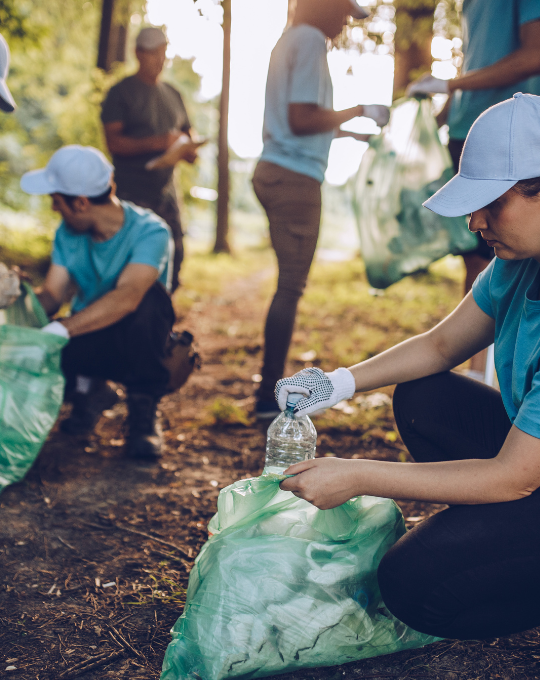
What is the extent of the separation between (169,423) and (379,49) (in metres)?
6.73

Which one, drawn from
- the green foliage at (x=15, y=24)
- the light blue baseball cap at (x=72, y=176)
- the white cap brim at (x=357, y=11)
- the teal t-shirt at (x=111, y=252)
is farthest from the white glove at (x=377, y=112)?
the green foliage at (x=15, y=24)

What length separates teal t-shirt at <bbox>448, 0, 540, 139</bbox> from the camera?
99.0 inches

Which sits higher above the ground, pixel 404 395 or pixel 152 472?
pixel 404 395

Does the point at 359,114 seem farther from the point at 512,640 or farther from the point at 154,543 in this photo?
the point at 512,640

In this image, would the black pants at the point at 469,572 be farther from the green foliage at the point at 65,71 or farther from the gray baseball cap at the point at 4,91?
the green foliage at the point at 65,71

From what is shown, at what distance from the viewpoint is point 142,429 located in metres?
2.67

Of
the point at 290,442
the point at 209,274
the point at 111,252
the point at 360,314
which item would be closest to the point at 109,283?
the point at 111,252

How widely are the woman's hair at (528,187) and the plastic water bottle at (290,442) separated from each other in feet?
4.19

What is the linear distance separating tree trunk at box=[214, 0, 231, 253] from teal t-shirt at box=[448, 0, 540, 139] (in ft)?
27.3

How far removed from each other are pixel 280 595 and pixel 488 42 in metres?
2.37

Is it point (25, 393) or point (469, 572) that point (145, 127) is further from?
point (469, 572)

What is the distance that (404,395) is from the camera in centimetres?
180

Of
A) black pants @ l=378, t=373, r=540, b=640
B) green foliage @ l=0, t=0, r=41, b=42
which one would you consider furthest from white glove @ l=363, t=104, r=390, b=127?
green foliage @ l=0, t=0, r=41, b=42

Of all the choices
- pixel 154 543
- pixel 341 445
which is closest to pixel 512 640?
pixel 154 543
